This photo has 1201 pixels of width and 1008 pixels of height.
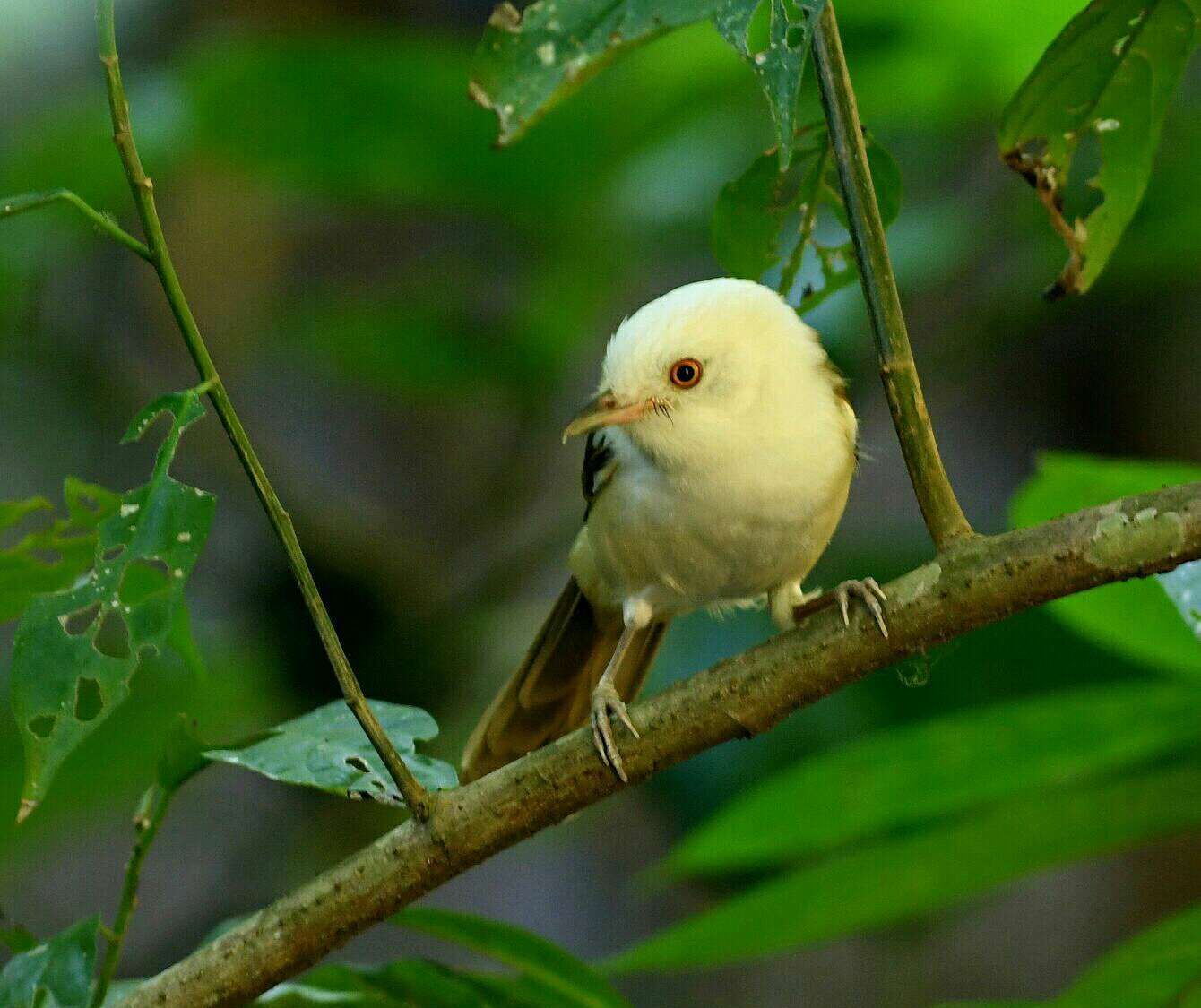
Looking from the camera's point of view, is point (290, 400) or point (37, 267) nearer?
point (37, 267)

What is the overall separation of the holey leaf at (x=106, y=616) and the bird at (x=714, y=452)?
1003 mm

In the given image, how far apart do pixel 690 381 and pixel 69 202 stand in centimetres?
132

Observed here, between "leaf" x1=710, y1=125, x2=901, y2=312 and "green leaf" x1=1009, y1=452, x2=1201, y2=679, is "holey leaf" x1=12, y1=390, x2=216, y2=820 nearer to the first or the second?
"leaf" x1=710, y1=125, x2=901, y2=312

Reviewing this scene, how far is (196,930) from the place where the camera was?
431cm

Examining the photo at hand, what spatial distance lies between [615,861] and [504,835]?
17.4 ft

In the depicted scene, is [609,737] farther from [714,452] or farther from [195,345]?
[714,452]

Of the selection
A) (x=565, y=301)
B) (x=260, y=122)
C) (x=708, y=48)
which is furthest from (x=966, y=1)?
(x=260, y=122)

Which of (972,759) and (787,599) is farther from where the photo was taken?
(787,599)

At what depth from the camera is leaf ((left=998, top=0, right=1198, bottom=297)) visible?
1.85 m

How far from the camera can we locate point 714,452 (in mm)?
2645

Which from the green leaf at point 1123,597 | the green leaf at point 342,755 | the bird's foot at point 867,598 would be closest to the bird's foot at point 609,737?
the green leaf at point 342,755

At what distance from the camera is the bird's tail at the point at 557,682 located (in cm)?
304

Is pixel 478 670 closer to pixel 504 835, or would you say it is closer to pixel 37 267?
pixel 37 267

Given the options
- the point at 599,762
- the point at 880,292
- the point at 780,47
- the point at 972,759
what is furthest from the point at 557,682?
the point at 780,47
